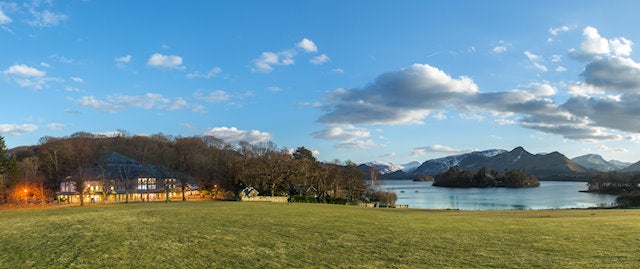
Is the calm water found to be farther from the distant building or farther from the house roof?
the house roof

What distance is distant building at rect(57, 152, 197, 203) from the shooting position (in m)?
79.1

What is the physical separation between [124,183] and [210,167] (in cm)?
1600

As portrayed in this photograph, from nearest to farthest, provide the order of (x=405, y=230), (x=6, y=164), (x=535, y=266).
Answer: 1. (x=535, y=266)
2. (x=405, y=230)
3. (x=6, y=164)

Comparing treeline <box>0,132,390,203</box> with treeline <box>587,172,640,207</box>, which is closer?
treeline <box>0,132,390,203</box>

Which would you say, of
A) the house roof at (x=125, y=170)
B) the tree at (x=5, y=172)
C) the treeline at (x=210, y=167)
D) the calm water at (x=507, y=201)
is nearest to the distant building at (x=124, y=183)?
the house roof at (x=125, y=170)

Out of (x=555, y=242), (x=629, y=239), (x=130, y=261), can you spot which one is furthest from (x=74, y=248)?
(x=629, y=239)

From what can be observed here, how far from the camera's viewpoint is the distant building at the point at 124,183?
79062mm

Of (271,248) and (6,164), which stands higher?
(6,164)

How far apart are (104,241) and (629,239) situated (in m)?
16.2

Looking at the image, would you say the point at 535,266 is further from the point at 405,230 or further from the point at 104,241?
the point at 104,241

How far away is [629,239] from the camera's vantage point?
12914 mm

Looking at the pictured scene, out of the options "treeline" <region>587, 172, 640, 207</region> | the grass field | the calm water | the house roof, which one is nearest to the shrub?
the calm water

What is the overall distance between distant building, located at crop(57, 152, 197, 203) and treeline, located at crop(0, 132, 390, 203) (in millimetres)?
2689

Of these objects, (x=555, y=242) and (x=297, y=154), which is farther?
(x=297, y=154)
